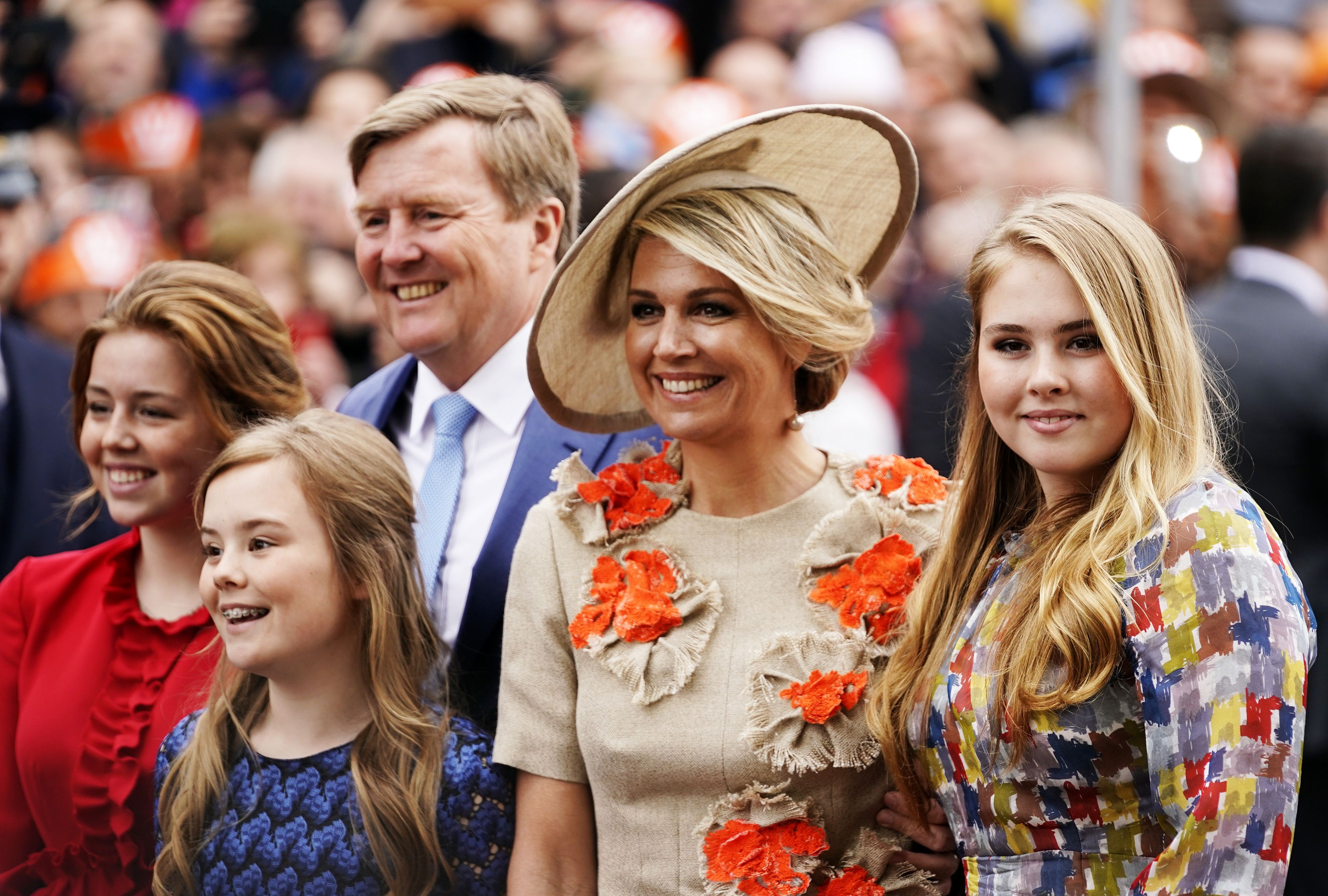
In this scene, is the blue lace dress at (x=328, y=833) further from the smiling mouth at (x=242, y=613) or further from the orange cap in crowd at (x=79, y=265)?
the orange cap in crowd at (x=79, y=265)

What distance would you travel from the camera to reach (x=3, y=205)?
16.2 ft

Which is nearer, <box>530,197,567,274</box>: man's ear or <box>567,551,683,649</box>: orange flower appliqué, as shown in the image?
<box>567,551,683,649</box>: orange flower appliqué

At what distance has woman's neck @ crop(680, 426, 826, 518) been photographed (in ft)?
9.07

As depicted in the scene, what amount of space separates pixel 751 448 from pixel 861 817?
69cm

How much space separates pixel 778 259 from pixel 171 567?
1409mm

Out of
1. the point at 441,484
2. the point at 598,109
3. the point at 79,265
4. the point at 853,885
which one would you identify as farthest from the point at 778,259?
the point at 598,109

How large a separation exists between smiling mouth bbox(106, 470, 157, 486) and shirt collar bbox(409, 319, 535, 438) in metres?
0.65

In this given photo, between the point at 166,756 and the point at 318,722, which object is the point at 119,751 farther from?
the point at 318,722

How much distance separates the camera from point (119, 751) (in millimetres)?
2881

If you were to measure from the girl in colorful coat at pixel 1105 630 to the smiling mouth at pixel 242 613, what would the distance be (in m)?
1.12

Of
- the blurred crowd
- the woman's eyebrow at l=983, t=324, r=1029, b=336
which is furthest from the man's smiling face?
the blurred crowd

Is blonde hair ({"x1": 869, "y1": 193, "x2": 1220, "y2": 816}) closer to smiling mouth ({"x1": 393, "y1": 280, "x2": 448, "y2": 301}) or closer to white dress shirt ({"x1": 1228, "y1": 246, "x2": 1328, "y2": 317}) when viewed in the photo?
smiling mouth ({"x1": 393, "y1": 280, "x2": 448, "y2": 301})

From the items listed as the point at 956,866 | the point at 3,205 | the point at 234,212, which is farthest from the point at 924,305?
the point at 956,866

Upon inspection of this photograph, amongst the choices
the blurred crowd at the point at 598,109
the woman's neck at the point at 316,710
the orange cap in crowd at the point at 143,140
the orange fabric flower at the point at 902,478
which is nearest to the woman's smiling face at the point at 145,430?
the woman's neck at the point at 316,710
